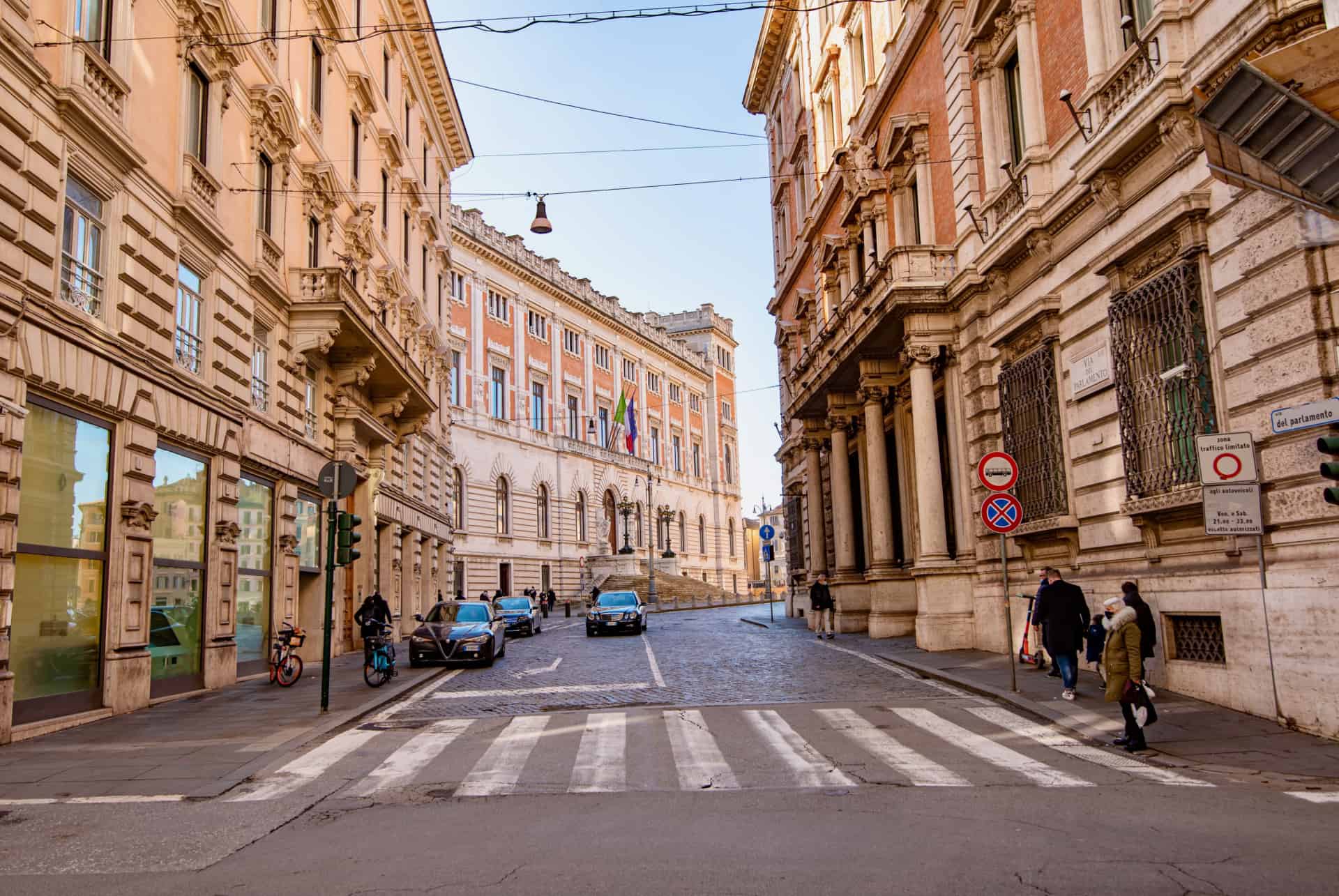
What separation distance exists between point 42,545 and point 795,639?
17679 mm

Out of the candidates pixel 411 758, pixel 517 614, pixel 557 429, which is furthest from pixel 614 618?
pixel 557 429

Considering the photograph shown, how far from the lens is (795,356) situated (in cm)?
3903

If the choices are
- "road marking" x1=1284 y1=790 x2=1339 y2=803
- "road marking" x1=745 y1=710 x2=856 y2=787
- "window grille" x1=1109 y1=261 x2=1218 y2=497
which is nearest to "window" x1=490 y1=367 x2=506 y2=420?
"window grille" x1=1109 y1=261 x2=1218 y2=497

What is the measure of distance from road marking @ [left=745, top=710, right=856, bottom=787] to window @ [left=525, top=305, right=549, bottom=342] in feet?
170

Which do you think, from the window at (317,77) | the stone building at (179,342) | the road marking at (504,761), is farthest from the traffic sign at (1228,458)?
the window at (317,77)

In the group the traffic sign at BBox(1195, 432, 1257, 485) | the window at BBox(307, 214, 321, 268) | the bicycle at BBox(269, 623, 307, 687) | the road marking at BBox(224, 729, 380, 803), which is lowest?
the road marking at BBox(224, 729, 380, 803)

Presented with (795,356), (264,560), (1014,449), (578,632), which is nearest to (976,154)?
(1014,449)

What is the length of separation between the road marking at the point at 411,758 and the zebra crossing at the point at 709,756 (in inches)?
0.9

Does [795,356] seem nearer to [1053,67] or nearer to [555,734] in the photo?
[1053,67]

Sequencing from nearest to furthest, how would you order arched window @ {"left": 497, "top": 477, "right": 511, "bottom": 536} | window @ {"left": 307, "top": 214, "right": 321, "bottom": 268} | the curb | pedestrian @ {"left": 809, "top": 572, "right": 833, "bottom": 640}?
the curb < window @ {"left": 307, "top": 214, "right": 321, "bottom": 268} < pedestrian @ {"left": 809, "top": 572, "right": 833, "bottom": 640} < arched window @ {"left": 497, "top": 477, "right": 511, "bottom": 536}

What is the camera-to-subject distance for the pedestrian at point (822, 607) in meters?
26.5

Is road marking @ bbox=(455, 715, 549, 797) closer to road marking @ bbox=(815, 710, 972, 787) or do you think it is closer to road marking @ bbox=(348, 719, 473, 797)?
road marking @ bbox=(348, 719, 473, 797)

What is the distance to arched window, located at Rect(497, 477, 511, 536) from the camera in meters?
57.9

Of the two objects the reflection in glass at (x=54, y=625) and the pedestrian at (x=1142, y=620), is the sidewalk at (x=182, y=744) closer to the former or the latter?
the reflection in glass at (x=54, y=625)
